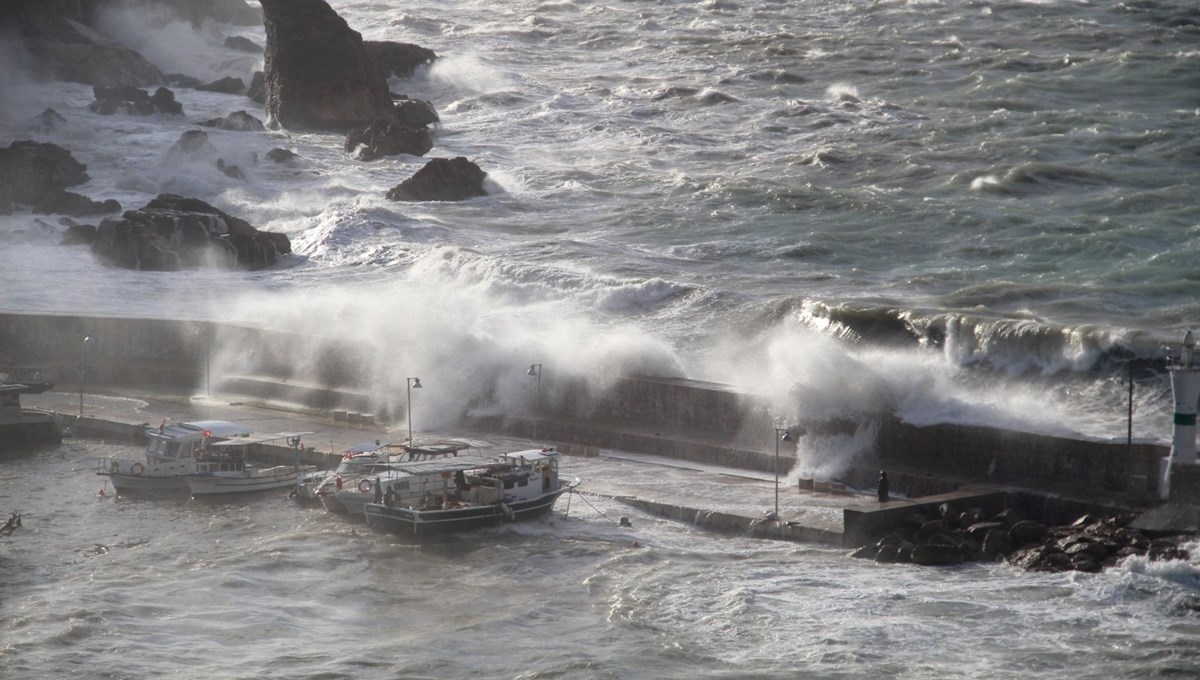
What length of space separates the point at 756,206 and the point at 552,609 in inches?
932

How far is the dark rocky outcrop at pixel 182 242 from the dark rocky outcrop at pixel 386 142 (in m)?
10.9

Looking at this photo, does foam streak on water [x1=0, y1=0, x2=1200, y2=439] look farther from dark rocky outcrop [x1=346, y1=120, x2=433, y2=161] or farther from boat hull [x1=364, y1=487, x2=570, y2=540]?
boat hull [x1=364, y1=487, x2=570, y2=540]

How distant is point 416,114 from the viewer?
2092 inches

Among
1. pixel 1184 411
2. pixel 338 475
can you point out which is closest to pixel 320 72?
pixel 338 475

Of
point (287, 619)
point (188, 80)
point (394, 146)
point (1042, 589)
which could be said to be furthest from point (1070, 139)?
point (188, 80)

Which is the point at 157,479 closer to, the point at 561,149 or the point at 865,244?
the point at 865,244

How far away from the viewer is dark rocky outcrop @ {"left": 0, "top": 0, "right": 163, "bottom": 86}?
59.9 m

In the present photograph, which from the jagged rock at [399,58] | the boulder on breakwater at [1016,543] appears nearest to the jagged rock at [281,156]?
the jagged rock at [399,58]

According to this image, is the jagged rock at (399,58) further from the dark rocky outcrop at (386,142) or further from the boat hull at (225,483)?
the boat hull at (225,483)

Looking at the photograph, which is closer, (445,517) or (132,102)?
(445,517)

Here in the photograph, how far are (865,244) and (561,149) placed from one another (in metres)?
15.4

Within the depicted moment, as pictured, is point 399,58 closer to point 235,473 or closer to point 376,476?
point 235,473

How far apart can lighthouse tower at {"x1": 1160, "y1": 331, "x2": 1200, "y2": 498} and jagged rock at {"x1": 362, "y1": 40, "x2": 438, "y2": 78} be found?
143 ft

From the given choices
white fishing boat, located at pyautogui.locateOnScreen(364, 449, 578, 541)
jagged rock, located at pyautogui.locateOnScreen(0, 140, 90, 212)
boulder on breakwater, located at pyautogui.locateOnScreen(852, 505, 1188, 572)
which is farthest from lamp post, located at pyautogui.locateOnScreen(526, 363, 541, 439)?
jagged rock, located at pyautogui.locateOnScreen(0, 140, 90, 212)
